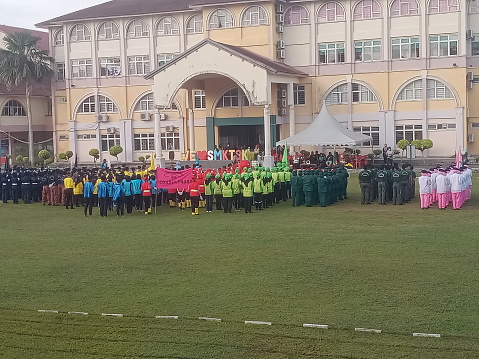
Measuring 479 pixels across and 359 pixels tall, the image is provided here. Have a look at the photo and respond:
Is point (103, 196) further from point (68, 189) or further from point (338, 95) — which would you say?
point (338, 95)

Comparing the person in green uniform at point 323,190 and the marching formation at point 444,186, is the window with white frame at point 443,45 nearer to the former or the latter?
the marching formation at point 444,186

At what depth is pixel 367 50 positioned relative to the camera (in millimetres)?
38969

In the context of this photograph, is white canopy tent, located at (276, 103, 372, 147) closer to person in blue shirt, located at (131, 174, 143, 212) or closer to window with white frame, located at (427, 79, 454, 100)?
person in blue shirt, located at (131, 174, 143, 212)

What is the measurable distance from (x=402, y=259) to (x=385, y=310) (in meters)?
3.37

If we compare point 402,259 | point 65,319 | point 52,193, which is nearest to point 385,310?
point 402,259

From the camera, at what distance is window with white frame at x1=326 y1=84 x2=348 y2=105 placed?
3962 centimetres

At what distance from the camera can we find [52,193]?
74.8ft

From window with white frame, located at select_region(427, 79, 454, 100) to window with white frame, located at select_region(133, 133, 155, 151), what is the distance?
17.7 metres

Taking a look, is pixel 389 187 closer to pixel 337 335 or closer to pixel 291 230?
pixel 291 230

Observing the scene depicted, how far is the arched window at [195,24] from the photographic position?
4172 cm

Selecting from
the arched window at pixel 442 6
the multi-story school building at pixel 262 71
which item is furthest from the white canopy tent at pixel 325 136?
the arched window at pixel 442 6

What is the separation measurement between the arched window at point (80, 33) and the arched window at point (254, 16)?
1123 centimetres

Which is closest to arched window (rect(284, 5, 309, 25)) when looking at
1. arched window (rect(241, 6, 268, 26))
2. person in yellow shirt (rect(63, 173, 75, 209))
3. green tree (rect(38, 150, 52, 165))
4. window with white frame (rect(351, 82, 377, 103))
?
arched window (rect(241, 6, 268, 26))

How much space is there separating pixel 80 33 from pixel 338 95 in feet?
58.7
